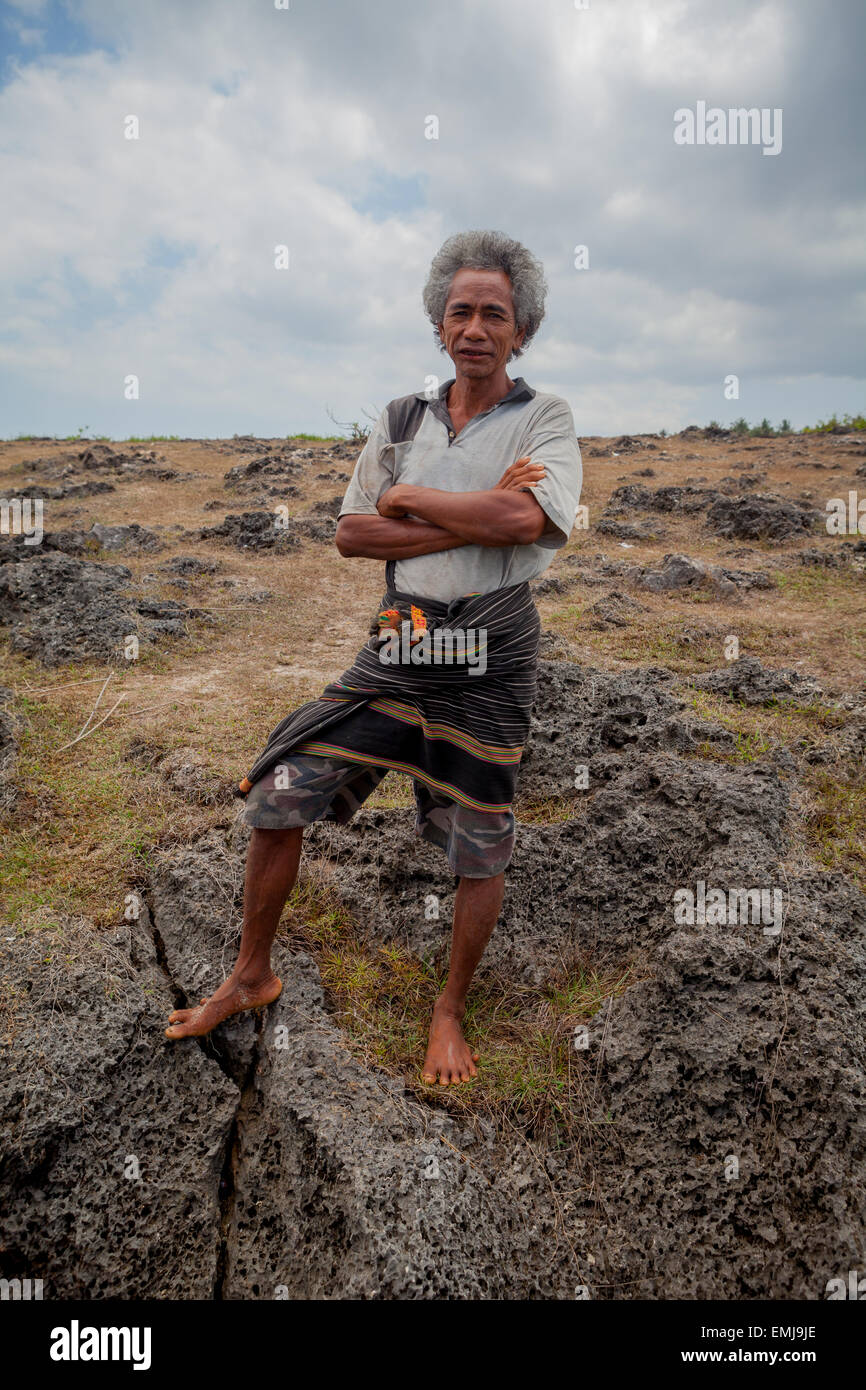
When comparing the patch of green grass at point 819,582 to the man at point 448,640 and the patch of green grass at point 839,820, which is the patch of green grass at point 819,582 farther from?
the man at point 448,640

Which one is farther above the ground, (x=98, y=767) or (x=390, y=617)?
(x=390, y=617)

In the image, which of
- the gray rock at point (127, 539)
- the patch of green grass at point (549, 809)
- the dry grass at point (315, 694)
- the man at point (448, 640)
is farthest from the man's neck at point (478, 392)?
the gray rock at point (127, 539)

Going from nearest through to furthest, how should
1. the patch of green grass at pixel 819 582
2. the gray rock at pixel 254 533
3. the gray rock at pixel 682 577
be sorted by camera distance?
the patch of green grass at pixel 819 582, the gray rock at pixel 682 577, the gray rock at pixel 254 533

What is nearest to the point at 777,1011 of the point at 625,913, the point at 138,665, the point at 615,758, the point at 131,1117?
the point at 625,913

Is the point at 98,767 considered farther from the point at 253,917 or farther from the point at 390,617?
the point at 390,617

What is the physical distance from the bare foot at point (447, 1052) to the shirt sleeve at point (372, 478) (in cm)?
163

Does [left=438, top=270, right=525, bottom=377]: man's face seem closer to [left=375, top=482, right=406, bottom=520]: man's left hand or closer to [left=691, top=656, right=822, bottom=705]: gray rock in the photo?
[left=375, top=482, right=406, bottom=520]: man's left hand

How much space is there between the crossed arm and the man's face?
367 millimetres

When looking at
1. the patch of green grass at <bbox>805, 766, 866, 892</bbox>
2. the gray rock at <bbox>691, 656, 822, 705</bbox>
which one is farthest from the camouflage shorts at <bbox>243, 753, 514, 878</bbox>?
the gray rock at <bbox>691, 656, 822, 705</bbox>

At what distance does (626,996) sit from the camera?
Answer: 101 inches

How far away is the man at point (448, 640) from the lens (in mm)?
2250

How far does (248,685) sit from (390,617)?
320cm
